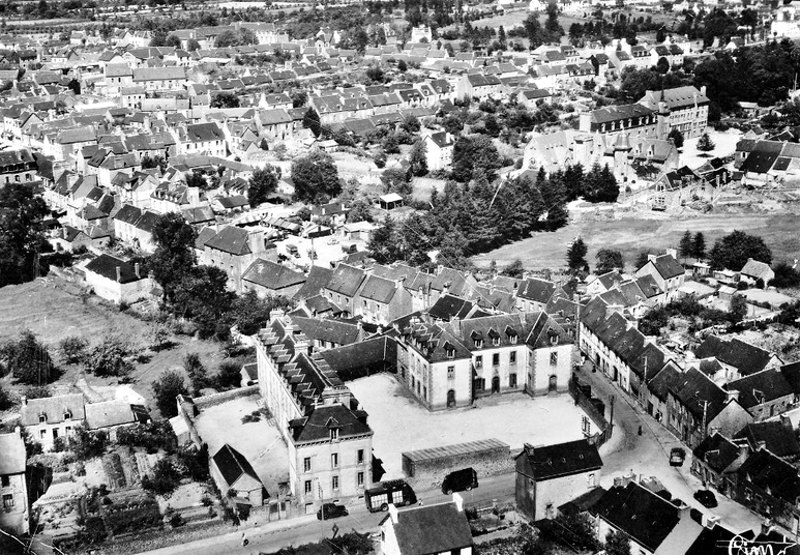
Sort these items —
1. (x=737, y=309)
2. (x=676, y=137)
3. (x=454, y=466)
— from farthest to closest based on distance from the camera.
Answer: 1. (x=676, y=137)
2. (x=737, y=309)
3. (x=454, y=466)

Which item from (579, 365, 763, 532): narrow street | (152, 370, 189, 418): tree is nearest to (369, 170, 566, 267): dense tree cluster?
(152, 370, 189, 418): tree

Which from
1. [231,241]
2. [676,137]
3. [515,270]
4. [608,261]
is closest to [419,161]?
[515,270]

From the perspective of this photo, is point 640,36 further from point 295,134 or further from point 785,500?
point 785,500

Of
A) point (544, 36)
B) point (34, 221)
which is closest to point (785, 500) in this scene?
point (34, 221)

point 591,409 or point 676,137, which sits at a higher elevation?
point 676,137

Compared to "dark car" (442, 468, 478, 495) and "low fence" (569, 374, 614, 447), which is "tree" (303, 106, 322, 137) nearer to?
"low fence" (569, 374, 614, 447)

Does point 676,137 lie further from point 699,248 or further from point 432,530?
Answer: point 432,530

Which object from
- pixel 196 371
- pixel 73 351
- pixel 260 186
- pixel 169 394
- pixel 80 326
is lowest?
pixel 80 326
